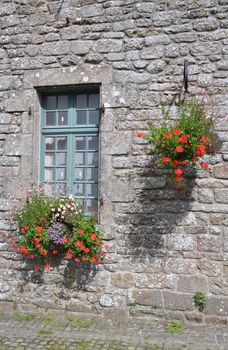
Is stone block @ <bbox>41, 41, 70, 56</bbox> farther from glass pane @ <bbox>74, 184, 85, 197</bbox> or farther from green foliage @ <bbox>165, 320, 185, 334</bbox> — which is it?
green foliage @ <bbox>165, 320, 185, 334</bbox>

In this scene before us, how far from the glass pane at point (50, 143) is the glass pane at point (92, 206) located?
903 millimetres

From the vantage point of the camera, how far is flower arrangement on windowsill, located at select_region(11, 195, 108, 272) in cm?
441

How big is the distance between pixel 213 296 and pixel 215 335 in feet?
1.39

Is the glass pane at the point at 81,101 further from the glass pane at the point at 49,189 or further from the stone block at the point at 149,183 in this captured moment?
the stone block at the point at 149,183

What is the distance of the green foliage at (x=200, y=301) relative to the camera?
4.27m

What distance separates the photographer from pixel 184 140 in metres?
3.91

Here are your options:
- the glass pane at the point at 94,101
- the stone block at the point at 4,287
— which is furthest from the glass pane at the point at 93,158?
the stone block at the point at 4,287

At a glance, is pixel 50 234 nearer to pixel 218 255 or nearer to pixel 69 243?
pixel 69 243

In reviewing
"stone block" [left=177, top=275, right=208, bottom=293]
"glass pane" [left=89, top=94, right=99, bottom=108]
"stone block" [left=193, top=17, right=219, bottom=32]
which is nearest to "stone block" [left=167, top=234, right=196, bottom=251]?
"stone block" [left=177, top=275, right=208, bottom=293]

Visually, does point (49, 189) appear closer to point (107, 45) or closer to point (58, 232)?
point (58, 232)

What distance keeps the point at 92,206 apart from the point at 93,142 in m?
0.86

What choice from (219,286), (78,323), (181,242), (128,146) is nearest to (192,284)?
(219,286)

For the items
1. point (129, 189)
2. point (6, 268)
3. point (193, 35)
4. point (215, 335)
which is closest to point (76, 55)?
point (193, 35)

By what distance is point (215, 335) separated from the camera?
4.05 meters
